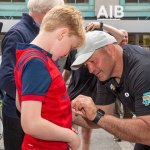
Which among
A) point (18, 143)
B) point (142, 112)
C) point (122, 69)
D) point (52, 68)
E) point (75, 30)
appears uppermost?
point (75, 30)

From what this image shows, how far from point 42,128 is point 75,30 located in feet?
1.89

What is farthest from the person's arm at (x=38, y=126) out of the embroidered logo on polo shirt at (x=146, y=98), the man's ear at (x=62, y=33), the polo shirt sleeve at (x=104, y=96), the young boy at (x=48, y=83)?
the polo shirt sleeve at (x=104, y=96)

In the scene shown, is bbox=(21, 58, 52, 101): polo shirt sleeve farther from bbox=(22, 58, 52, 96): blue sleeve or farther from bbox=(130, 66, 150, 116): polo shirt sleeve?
bbox=(130, 66, 150, 116): polo shirt sleeve

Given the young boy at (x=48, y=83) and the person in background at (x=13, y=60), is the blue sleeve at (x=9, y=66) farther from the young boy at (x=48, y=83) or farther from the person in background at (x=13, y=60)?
the young boy at (x=48, y=83)

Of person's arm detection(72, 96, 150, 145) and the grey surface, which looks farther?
the grey surface

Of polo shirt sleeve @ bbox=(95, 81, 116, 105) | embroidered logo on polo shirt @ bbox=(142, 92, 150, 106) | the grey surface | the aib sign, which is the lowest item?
the aib sign

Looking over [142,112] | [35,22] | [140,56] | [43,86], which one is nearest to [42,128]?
[43,86]

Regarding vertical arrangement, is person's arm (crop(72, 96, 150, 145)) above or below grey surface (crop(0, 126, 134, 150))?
above

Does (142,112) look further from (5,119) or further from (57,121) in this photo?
(5,119)

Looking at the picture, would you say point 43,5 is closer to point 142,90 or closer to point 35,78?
point 142,90

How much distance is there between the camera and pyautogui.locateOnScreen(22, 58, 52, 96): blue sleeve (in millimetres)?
2158

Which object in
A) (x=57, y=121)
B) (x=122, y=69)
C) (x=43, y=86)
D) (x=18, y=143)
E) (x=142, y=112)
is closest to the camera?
(x=43, y=86)

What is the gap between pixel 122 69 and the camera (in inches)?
114

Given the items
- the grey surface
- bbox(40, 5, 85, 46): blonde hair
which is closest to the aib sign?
the grey surface
